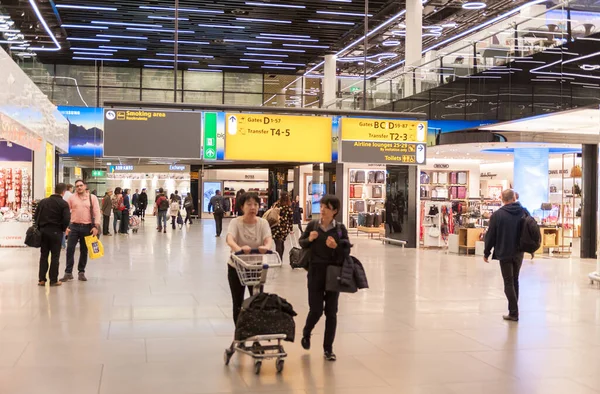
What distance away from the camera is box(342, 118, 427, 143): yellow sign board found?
35.7 ft

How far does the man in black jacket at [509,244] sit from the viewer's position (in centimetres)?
872

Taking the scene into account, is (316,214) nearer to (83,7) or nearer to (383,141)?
(83,7)

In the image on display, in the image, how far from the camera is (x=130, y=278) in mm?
12188

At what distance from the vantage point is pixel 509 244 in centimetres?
884

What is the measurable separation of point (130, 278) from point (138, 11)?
42.5 feet

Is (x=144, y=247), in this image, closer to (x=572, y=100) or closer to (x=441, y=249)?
(x=441, y=249)

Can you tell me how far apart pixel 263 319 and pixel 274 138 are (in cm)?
492

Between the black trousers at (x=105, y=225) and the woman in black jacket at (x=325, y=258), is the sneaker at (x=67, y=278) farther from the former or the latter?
the black trousers at (x=105, y=225)

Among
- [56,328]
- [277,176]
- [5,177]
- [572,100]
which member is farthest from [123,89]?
[56,328]

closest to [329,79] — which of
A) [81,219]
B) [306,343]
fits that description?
[81,219]

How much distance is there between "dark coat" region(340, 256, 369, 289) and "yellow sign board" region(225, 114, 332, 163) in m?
4.24

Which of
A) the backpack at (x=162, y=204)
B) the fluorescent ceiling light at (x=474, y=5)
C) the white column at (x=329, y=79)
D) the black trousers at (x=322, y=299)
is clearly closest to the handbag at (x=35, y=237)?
the black trousers at (x=322, y=299)

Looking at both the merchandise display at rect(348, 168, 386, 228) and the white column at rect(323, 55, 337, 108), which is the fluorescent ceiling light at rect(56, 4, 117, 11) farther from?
the merchandise display at rect(348, 168, 386, 228)

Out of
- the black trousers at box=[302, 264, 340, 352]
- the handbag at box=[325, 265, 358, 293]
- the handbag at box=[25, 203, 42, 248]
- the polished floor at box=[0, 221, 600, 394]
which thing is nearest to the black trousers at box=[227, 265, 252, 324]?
the polished floor at box=[0, 221, 600, 394]
